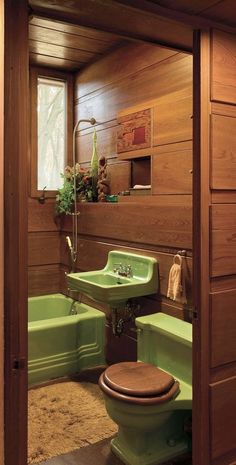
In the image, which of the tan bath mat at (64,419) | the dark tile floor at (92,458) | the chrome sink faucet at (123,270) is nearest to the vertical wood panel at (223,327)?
the dark tile floor at (92,458)

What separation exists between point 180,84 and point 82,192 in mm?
1393

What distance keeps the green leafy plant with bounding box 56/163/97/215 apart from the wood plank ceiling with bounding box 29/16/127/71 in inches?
38.2

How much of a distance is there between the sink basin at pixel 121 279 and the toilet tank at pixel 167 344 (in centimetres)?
21

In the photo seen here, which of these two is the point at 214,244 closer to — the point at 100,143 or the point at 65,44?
the point at 100,143

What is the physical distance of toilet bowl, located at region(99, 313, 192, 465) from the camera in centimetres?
209

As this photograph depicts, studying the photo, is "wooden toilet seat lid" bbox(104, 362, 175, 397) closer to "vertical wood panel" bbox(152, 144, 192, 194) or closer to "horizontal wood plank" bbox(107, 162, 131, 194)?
"vertical wood panel" bbox(152, 144, 192, 194)

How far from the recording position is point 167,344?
2473mm

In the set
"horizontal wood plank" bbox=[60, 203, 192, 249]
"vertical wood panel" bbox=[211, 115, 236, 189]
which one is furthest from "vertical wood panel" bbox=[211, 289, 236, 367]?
"horizontal wood plank" bbox=[60, 203, 192, 249]

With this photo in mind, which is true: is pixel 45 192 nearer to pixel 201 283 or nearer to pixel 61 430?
pixel 61 430

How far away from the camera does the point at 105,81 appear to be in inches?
144

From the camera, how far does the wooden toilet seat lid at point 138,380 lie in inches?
82.0

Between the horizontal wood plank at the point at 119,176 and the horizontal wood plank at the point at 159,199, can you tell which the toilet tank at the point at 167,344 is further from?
the horizontal wood plank at the point at 119,176

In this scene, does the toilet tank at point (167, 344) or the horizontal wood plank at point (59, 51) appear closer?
the toilet tank at point (167, 344)

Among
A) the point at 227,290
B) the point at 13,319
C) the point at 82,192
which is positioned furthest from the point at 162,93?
the point at 13,319
